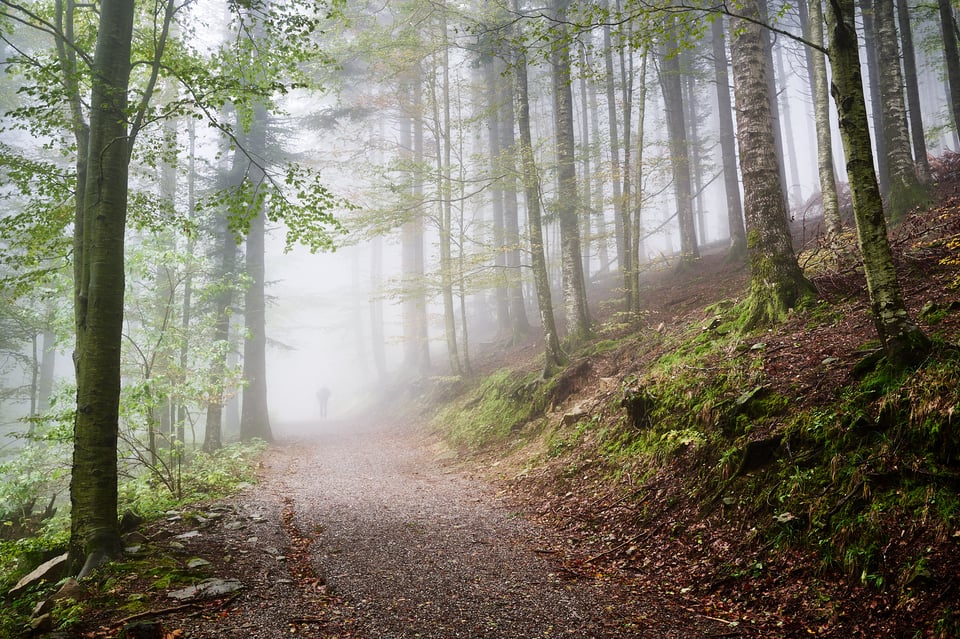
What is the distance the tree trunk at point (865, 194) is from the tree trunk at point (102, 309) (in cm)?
676

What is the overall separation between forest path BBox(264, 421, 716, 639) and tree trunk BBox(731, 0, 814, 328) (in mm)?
4398

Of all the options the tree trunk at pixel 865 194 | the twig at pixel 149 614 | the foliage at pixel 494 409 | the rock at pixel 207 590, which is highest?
the tree trunk at pixel 865 194

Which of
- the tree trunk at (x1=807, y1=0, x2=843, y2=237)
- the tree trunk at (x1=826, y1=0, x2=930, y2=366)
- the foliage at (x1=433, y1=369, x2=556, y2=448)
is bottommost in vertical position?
the foliage at (x1=433, y1=369, x2=556, y2=448)

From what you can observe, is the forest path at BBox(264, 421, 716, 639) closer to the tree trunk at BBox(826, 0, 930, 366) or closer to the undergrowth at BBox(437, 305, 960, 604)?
the undergrowth at BBox(437, 305, 960, 604)

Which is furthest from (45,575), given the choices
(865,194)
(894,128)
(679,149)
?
(679,149)

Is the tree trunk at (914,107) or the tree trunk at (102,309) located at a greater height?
the tree trunk at (914,107)

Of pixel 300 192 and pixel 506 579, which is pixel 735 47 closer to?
pixel 300 192

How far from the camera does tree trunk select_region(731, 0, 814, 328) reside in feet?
21.6

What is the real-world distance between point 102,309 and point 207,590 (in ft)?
9.42

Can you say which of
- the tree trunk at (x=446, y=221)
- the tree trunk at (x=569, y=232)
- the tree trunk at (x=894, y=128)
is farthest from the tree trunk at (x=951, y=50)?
the tree trunk at (x=446, y=221)

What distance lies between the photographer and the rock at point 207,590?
372 cm

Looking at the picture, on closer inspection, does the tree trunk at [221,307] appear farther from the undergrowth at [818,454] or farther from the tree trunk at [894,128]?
the tree trunk at [894,128]

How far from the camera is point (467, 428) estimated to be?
1209 cm

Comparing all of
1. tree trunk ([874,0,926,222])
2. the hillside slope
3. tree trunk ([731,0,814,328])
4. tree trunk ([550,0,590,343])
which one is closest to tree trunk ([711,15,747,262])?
tree trunk ([874,0,926,222])
